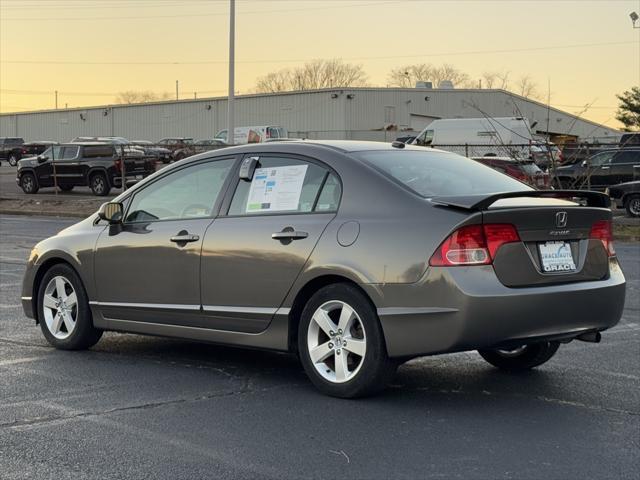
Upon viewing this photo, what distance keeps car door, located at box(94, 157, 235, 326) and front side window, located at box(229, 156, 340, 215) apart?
247 mm

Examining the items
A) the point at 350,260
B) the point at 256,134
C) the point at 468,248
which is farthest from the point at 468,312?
the point at 256,134

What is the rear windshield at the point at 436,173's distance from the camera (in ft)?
18.4

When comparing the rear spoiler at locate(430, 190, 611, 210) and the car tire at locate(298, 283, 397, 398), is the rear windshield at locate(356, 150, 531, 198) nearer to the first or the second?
the rear spoiler at locate(430, 190, 611, 210)

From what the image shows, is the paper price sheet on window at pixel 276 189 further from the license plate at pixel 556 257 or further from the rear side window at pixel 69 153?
the rear side window at pixel 69 153

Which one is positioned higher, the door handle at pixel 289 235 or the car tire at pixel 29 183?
the door handle at pixel 289 235

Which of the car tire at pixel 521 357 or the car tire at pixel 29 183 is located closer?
the car tire at pixel 521 357

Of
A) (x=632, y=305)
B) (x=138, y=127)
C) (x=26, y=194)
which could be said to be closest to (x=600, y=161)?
(x=632, y=305)

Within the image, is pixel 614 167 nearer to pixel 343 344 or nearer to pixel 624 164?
pixel 624 164

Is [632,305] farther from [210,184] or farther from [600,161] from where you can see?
[600,161]

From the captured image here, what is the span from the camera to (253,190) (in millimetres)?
6148

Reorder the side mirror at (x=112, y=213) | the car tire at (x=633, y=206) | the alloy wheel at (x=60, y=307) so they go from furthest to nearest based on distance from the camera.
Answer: the car tire at (x=633, y=206) → the alloy wheel at (x=60, y=307) → the side mirror at (x=112, y=213)

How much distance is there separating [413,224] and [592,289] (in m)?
1.23

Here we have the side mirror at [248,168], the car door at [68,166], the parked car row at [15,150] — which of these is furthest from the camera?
the parked car row at [15,150]

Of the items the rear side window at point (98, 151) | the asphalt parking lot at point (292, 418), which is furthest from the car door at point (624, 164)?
the asphalt parking lot at point (292, 418)
